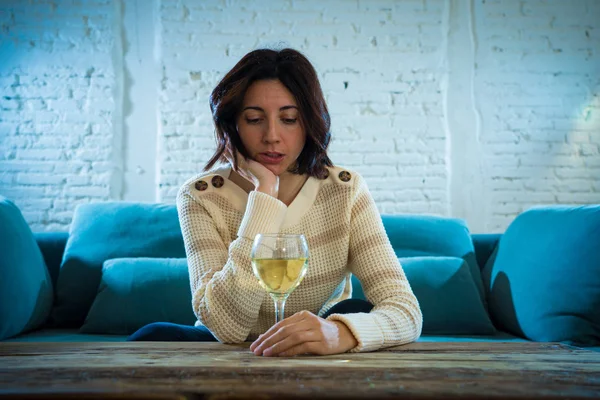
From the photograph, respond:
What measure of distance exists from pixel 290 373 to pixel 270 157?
988 millimetres

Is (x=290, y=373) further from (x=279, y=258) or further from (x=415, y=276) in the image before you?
(x=415, y=276)

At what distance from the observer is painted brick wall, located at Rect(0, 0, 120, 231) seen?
384 cm

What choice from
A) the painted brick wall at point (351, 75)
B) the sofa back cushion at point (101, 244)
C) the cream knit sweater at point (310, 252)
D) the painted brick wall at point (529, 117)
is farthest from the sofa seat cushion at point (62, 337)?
the painted brick wall at point (529, 117)

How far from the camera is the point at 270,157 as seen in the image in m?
1.78

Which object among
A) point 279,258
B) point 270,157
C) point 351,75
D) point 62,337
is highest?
point 351,75

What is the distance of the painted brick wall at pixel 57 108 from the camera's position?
3842mm

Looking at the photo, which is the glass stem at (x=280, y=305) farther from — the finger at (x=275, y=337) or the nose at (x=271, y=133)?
the nose at (x=271, y=133)

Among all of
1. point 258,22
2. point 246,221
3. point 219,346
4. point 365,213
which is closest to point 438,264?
point 365,213

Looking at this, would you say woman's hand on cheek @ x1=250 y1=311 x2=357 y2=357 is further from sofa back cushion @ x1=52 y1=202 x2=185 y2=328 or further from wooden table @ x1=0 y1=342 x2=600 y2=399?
sofa back cushion @ x1=52 y1=202 x2=185 y2=328

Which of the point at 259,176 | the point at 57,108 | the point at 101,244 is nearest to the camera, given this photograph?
the point at 259,176

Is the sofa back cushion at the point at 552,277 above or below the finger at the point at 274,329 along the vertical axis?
below

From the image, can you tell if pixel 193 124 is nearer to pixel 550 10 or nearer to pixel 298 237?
pixel 550 10

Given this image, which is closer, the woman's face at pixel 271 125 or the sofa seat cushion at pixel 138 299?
the woman's face at pixel 271 125

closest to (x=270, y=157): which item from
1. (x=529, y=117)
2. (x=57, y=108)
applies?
(x=57, y=108)
